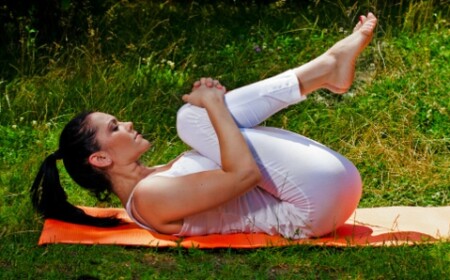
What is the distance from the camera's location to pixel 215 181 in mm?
4219

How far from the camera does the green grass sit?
4.09m

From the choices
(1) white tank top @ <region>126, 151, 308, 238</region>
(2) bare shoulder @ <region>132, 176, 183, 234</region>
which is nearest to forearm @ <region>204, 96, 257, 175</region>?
(1) white tank top @ <region>126, 151, 308, 238</region>

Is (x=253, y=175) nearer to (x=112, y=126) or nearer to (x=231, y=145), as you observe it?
(x=231, y=145)

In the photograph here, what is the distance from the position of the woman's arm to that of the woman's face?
20 cm

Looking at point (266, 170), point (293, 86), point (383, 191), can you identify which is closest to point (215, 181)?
point (266, 170)

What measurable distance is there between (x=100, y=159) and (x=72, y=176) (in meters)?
0.17

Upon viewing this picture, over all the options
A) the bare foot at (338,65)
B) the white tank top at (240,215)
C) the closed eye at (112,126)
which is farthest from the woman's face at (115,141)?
the bare foot at (338,65)

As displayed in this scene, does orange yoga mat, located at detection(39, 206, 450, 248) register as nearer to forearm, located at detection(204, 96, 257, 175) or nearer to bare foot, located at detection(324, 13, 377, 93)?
forearm, located at detection(204, 96, 257, 175)

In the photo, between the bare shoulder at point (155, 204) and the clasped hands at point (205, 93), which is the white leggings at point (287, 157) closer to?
the clasped hands at point (205, 93)

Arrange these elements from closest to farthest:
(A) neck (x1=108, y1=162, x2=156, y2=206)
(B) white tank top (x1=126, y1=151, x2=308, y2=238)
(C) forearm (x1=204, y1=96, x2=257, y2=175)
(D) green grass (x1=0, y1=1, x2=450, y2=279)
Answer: (D) green grass (x1=0, y1=1, x2=450, y2=279)
(C) forearm (x1=204, y1=96, x2=257, y2=175)
(B) white tank top (x1=126, y1=151, x2=308, y2=238)
(A) neck (x1=108, y1=162, x2=156, y2=206)

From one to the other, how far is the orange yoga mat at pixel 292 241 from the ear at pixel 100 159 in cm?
29

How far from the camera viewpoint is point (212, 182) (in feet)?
13.9

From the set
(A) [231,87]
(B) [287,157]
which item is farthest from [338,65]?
(A) [231,87]

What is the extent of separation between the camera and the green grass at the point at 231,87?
4.09m
